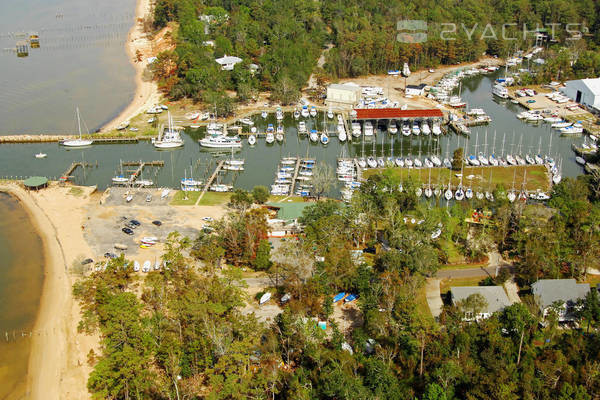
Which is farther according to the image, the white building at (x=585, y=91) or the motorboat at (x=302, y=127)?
the white building at (x=585, y=91)

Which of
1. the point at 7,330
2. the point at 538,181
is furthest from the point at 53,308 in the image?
the point at 538,181

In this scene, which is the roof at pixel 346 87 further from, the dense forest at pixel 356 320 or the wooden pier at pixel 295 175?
the dense forest at pixel 356 320

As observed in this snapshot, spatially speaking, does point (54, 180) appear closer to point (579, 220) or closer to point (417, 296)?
point (417, 296)

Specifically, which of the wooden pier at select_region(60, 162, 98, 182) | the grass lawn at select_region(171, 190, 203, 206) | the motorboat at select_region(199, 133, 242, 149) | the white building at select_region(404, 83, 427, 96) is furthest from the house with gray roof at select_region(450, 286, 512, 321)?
the white building at select_region(404, 83, 427, 96)

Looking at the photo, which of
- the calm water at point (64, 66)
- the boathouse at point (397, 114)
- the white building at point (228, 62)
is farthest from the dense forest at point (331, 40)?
the boathouse at point (397, 114)

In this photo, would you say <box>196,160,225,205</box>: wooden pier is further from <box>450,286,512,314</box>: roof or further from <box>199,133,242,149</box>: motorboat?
<box>450,286,512,314</box>: roof

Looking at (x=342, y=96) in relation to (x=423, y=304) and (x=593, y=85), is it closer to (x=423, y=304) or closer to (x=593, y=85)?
(x=593, y=85)
